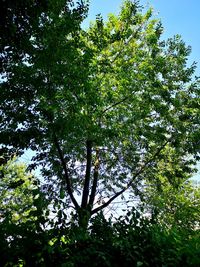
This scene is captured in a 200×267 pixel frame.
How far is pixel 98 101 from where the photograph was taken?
1149 cm

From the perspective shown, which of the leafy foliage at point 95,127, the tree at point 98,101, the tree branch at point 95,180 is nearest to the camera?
the leafy foliage at point 95,127

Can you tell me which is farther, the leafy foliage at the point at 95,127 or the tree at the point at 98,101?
the tree at the point at 98,101

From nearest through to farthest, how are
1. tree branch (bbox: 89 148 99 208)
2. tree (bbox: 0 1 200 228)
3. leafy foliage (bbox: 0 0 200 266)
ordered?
leafy foliage (bbox: 0 0 200 266), tree (bbox: 0 1 200 228), tree branch (bbox: 89 148 99 208)

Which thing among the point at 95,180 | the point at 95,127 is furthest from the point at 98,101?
the point at 95,180

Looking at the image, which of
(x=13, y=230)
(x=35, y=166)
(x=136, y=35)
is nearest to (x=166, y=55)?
(x=136, y=35)

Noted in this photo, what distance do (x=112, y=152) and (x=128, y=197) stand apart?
2591 millimetres

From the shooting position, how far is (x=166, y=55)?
53.8ft

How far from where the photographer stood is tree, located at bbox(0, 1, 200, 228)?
1016 cm

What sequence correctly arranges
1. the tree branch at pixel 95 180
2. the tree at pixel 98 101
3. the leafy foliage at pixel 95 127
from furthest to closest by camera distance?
the tree branch at pixel 95 180, the tree at pixel 98 101, the leafy foliage at pixel 95 127

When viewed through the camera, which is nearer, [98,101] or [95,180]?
[98,101]

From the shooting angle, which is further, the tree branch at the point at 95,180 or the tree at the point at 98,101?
the tree branch at the point at 95,180

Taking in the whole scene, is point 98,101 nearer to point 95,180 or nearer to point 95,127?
point 95,127

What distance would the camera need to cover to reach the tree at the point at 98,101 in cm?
1016

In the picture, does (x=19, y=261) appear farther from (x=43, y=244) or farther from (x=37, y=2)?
(x=37, y=2)
